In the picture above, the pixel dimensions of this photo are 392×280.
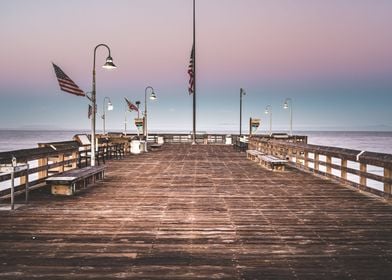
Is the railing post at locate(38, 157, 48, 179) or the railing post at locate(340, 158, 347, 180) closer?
the railing post at locate(340, 158, 347, 180)

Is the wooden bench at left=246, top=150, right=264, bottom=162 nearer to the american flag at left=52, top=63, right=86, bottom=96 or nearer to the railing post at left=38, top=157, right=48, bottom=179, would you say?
the american flag at left=52, top=63, right=86, bottom=96

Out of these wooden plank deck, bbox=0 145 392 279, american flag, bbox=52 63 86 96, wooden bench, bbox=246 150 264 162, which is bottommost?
wooden plank deck, bbox=0 145 392 279

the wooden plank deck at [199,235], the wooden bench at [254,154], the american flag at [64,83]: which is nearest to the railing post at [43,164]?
the wooden plank deck at [199,235]

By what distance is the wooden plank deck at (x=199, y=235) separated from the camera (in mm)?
4730

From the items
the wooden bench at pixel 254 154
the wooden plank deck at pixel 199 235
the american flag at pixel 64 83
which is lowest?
the wooden plank deck at pixel 199 235

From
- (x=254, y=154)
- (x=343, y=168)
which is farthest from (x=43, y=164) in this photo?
(x=254, y=154)

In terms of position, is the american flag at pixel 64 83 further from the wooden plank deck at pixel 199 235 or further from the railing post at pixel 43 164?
the wooden plank deck at pixel 199 235

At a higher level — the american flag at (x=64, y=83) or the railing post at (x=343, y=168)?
the american flag at (x=64, y=83)

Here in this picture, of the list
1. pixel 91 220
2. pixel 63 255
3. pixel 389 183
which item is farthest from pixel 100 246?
pixel 389 183

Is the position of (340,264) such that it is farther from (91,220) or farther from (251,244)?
(91,220)

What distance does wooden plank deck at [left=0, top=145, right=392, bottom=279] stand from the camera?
473 cm

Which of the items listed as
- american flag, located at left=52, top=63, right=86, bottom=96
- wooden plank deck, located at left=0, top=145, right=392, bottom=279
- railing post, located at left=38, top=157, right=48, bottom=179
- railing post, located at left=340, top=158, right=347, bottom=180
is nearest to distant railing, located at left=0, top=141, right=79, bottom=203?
railing post, located at left=38, top=157, right=48, bottom=179

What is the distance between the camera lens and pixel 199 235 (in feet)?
20.4

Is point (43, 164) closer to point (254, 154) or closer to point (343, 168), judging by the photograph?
point (343, 168)
